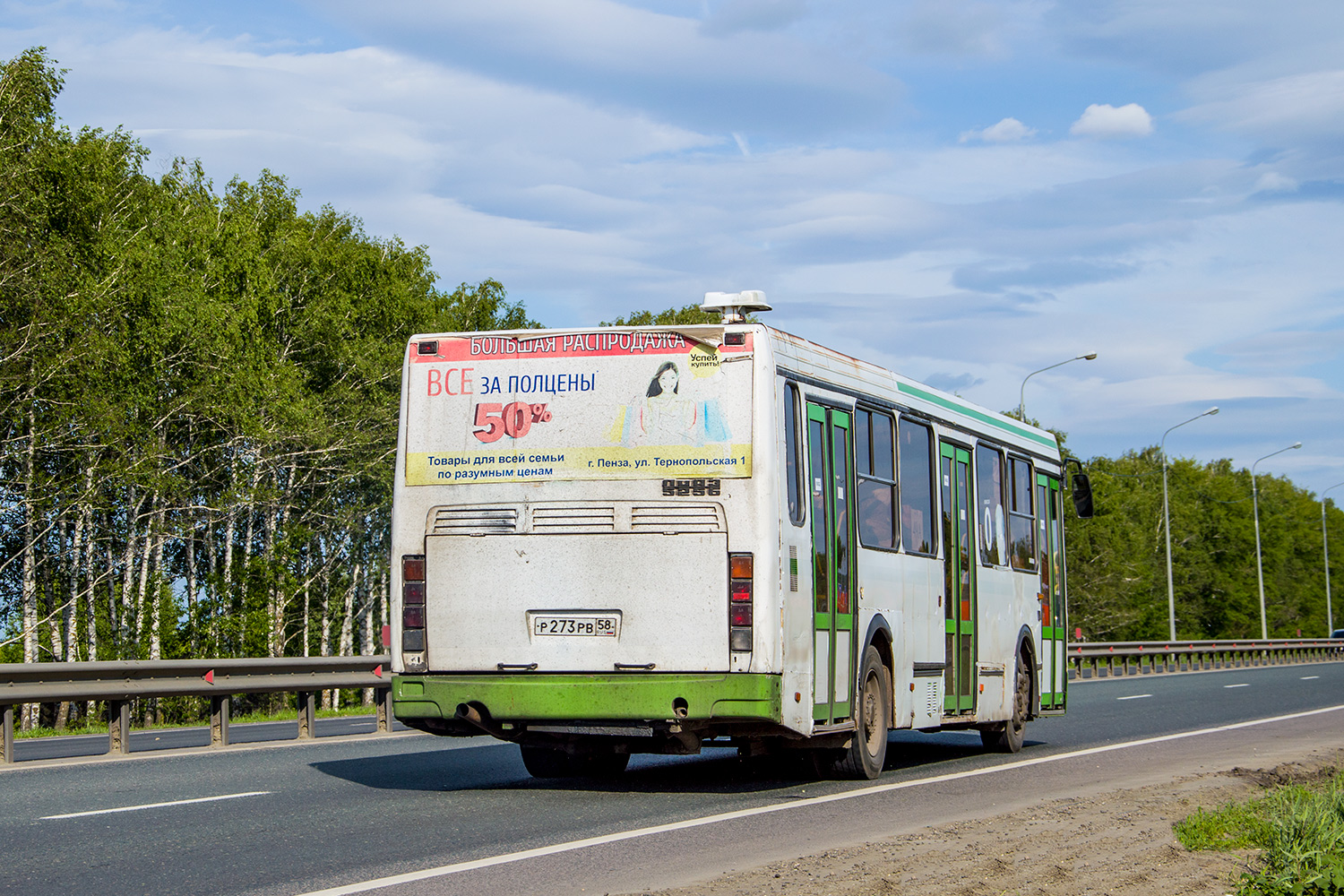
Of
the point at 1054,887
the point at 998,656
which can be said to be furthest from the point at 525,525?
the point at 998,656

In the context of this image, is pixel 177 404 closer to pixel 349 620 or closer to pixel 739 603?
pixel 349 620

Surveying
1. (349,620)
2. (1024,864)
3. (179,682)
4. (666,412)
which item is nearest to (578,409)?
(666,412)

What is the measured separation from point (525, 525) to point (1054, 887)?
189 inches

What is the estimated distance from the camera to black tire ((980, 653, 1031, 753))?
16219mm

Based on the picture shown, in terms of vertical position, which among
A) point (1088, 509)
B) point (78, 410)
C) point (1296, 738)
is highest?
point (78, 410)

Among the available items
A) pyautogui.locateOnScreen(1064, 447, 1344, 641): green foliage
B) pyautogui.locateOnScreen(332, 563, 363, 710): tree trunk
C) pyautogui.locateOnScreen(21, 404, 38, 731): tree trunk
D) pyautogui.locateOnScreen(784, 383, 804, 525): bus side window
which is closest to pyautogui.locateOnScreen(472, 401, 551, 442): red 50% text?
pyautogui.locateOnScreen(784, 383, 804, 525): bus side window

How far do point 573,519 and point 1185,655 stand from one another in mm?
42812

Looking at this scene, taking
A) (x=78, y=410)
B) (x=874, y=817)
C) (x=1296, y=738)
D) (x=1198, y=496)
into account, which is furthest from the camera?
(x=1198, y=496)

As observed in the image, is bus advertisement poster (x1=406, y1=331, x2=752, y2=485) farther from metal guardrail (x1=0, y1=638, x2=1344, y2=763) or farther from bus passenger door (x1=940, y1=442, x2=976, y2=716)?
metal guardrail (x1=0, y1=638, x2=1344, y2=763)

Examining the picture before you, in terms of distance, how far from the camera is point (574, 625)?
10672mm

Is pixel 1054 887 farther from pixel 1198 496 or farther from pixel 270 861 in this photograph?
pixel 1198 496

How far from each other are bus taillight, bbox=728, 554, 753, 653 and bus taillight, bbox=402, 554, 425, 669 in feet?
7.30

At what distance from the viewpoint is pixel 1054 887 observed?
285 inches

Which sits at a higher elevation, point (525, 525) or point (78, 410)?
point (78, 410)
